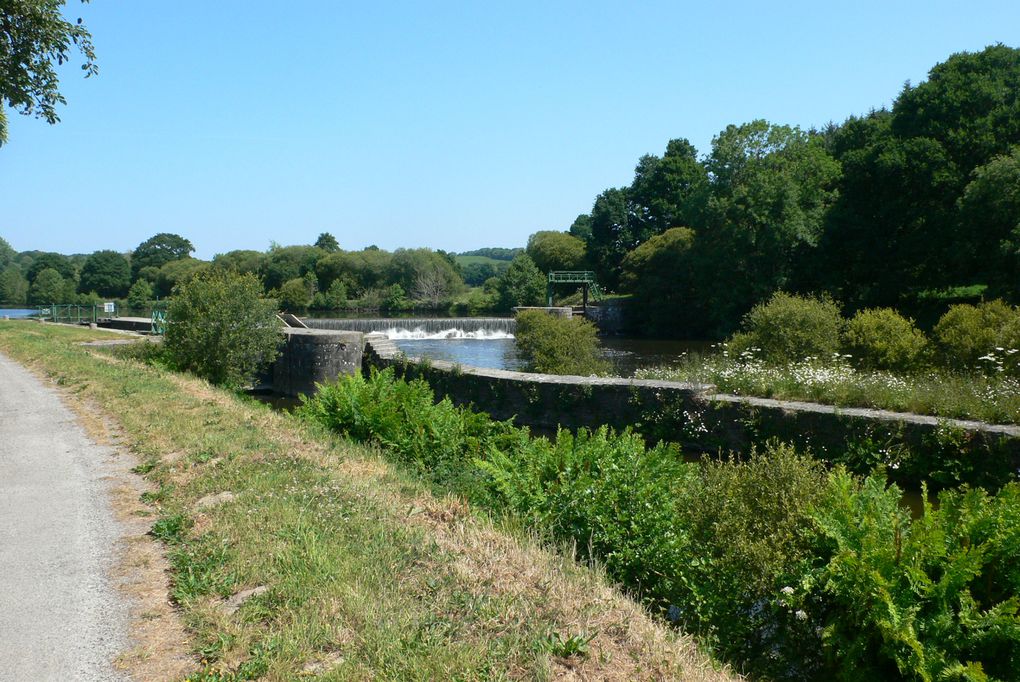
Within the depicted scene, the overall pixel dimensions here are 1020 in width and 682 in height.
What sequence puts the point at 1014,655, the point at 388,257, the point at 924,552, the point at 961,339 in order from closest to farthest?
the point at 1014,655, the point at 924,552, the point at 961,339, the point at 388,257

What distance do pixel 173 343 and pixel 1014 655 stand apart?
17.5 m

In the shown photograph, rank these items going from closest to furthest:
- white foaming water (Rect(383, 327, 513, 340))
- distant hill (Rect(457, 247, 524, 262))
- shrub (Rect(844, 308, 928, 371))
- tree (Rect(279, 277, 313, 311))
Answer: shrub (Rect(844, 308, 928, 371)) → white foaming water (Rect(383, 327, 513, 340)) → tree (Rect(279, 277, 313, 311)) → distant hill (Rect(457, 247, 524, 262))

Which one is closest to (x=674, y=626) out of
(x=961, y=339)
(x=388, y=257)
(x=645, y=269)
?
(x=961, y=339)

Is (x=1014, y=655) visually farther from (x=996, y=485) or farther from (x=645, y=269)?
(x=645, y=269)

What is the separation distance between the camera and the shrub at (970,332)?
1373 cm

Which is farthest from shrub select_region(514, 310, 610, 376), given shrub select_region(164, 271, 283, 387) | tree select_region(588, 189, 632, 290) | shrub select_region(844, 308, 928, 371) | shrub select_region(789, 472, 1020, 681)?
tree select_region(588, 189, 632, 290)

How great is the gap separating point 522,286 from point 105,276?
52536 millimetres

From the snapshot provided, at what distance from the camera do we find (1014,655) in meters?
3.71

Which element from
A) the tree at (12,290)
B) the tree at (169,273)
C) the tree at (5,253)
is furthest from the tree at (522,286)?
the tree at (5,253)

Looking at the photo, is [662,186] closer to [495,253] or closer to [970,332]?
[970,332]

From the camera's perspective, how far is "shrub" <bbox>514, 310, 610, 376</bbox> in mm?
18016

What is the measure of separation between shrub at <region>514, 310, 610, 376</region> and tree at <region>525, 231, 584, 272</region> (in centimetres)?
4201

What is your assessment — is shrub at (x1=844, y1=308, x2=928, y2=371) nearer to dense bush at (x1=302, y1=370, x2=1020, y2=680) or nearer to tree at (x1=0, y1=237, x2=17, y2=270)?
dense bush at (x1=302, y1=370, x2=1020, y2=680)

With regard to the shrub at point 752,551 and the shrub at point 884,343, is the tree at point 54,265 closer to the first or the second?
the shrub at point 884,343
